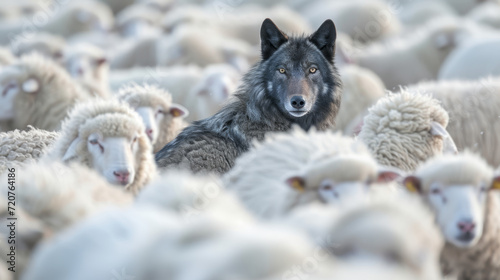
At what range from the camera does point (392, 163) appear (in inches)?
180

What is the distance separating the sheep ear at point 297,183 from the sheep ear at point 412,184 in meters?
0.41

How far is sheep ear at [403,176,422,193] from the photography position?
3443 mm

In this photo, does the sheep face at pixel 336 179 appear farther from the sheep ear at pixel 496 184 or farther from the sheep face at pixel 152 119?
the sheep face at pixel 152 119

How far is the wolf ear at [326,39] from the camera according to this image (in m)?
5.06

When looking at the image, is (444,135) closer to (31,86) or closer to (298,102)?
(298,102)

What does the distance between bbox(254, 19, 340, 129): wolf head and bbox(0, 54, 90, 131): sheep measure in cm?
179

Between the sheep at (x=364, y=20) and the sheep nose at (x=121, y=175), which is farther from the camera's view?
the sheep at (x=364, y=20)

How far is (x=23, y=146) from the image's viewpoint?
4.83m

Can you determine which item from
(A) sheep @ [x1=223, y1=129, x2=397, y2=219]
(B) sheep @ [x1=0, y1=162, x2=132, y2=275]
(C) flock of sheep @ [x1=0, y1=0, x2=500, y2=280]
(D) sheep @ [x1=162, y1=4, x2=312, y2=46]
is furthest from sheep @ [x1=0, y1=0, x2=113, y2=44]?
(B) sheep @ [x1=0, y1=162, x2=132, y2=275]

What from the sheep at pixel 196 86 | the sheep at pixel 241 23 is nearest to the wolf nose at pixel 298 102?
the sheep at pixel 196 86

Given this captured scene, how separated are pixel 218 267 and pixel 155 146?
3844 millimetres

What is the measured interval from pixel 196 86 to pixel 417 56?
359 centimetres

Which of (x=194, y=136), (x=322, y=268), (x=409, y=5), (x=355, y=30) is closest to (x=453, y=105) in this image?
(x=194, y=136)

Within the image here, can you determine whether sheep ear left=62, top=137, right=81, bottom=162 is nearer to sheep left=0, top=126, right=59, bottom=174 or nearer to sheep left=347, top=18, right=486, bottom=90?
sheep left=0, top=126, right=59, bottom=174
